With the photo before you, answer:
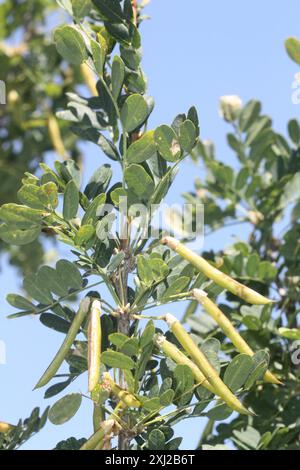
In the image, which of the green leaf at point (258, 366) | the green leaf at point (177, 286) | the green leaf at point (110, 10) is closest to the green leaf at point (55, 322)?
the green leaf at point (177, 286)

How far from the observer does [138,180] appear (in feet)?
3.89

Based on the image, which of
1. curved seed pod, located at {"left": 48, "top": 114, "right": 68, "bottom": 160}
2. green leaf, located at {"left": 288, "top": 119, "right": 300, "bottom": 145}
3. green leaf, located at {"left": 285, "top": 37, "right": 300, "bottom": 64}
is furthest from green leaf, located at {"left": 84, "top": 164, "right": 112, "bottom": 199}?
curved seed pod, located at {"left": 48, "top": 114, "right": 68, "bottom": 160}

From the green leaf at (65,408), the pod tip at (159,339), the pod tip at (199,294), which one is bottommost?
the green leaf at (65,408)

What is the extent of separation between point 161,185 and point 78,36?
244 millimetres

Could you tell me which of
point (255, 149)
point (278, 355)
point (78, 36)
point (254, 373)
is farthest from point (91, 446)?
point (255, 149)

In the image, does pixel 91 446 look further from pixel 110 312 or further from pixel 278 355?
pixel 278 355

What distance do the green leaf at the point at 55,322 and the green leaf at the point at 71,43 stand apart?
368 millimetres

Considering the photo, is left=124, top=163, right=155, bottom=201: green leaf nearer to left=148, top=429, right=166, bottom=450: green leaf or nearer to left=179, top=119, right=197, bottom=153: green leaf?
left=179, top=119, right=197, bottom=153: green leaf

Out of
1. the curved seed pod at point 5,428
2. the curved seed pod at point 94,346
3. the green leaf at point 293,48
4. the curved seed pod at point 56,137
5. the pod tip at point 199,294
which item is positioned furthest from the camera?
the curved seed pod at point 56,137

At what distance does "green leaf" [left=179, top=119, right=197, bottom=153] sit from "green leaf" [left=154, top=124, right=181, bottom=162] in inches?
0.4

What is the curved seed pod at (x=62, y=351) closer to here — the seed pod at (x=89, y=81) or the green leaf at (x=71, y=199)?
the green leaf at (x=71, y=199)

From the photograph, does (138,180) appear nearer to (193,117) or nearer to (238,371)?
(193,117)

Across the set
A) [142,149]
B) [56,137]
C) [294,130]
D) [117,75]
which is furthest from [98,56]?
[56,137]

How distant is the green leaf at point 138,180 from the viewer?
118 centimetres
